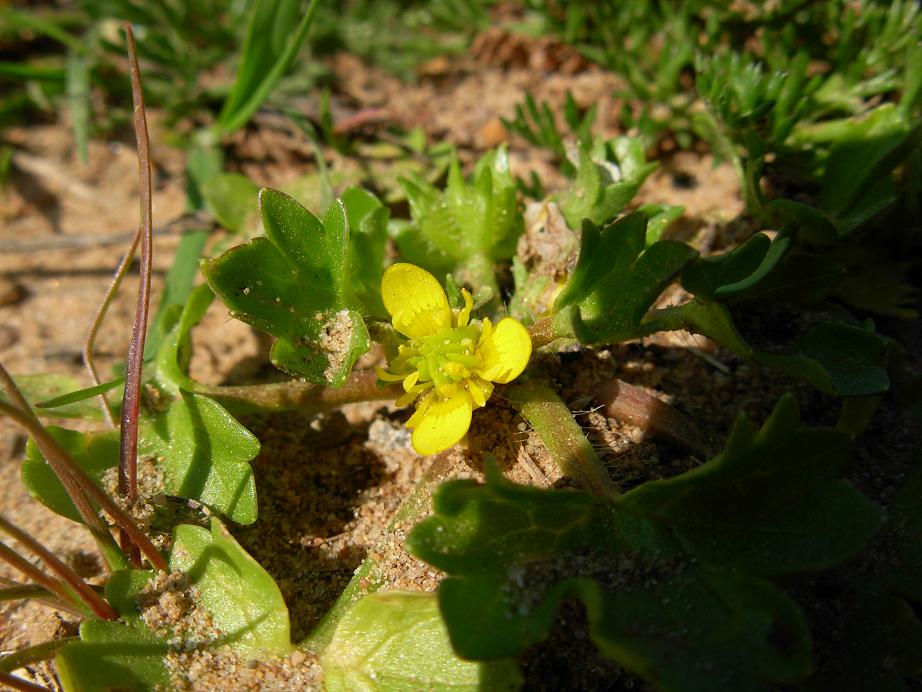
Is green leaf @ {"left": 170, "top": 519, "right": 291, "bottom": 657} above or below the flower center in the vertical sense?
below

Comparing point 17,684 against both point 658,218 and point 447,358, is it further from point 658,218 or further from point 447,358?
point 658,218

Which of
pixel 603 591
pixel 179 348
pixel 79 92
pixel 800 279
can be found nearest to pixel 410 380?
pixel 603 591

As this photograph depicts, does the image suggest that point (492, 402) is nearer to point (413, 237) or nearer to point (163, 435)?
point (413, 237)

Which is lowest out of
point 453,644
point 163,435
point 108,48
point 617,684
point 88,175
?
point 617,684

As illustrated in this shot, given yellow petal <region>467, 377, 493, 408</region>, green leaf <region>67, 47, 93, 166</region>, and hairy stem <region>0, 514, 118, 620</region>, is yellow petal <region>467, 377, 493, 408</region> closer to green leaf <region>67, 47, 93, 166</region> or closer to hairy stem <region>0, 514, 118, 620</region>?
hairy stem <region>0, 514, 118, 620</region>

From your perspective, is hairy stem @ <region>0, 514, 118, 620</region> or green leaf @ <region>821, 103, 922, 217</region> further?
green leaf @ <region>821, 103, 922, 217</region>

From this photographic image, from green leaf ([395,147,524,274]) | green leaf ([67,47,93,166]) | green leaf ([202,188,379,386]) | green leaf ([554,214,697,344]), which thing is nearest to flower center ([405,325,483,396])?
green leaf ([202,188,379,386])

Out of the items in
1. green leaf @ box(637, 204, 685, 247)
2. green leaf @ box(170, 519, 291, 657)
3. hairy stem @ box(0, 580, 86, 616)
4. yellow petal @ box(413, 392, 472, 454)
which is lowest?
green leaf @ box(170, 519, 291, 657)

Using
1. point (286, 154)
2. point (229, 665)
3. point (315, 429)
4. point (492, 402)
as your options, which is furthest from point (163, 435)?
point (286, 154)
